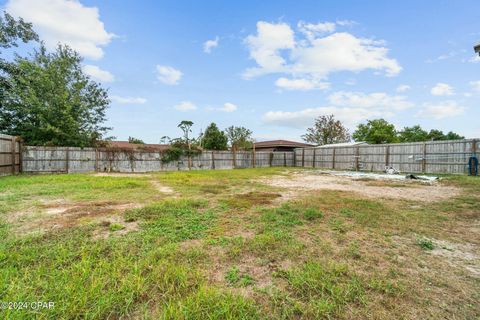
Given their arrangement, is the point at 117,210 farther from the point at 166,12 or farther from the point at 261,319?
the point at 166,12

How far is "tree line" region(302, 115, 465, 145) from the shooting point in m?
25.2

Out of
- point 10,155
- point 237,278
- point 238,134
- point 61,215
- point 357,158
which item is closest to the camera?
point 237,278

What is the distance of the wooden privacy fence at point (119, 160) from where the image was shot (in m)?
10.2

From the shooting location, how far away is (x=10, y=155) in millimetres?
8781

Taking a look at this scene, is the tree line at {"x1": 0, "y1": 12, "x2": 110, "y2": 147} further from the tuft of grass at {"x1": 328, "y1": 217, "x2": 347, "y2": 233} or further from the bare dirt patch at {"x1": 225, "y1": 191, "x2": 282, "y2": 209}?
the tuft of grass at {"x1": 328, "y1": 217, "x2": 347, "y2": 233}

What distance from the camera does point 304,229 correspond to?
2777mm

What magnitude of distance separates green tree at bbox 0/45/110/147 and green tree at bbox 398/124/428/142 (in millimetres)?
35490

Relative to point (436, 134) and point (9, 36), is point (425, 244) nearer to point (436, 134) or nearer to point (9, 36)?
point (9, 36)

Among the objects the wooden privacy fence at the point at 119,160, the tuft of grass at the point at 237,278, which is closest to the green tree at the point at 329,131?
the wooden privacy fence at the point at 119,160

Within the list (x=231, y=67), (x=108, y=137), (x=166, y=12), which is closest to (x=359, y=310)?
(x=166, y=12)

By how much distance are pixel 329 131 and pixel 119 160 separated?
27069 millimetres

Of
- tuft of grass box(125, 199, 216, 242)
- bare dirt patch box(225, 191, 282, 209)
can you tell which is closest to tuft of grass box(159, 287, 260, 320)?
tuft of grass box(125, 199, 216, 242)

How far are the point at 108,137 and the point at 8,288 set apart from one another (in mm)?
15990

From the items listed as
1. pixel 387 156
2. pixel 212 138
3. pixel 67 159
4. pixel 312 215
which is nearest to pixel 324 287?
pixel 312 215
